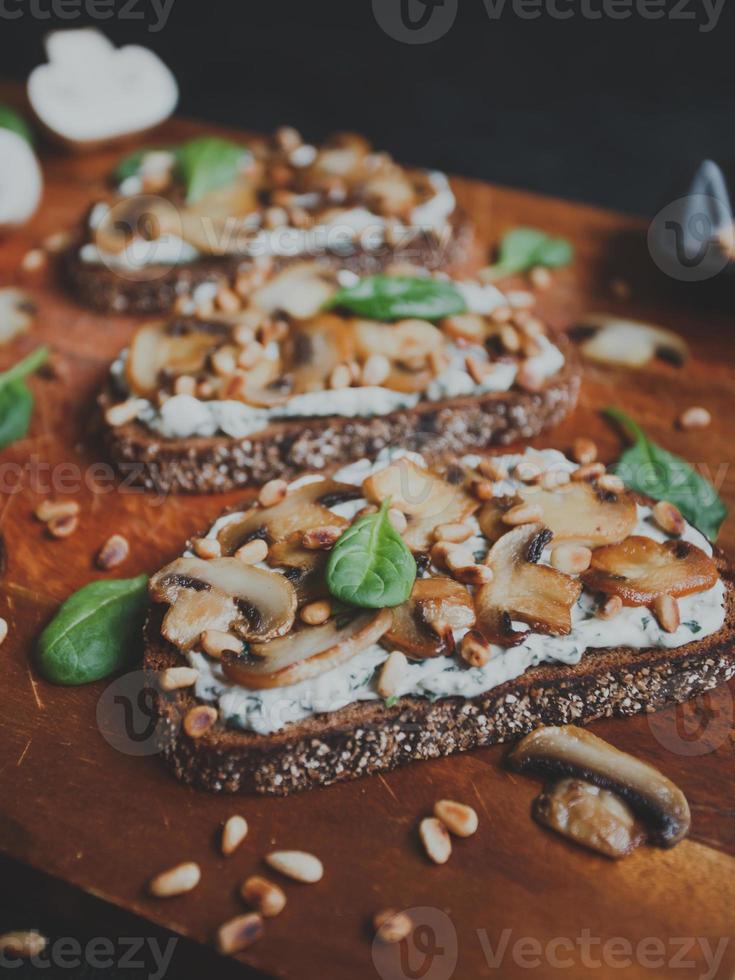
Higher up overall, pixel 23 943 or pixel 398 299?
pixel 398 299

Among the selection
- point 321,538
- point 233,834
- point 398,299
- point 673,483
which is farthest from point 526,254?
point 233,834

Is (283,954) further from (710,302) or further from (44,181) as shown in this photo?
(44,181)

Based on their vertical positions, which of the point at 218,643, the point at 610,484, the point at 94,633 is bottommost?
the point at 94,633

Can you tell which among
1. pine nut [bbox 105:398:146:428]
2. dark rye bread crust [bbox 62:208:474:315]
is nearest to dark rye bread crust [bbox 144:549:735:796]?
→ pine nut [bbox 105:398:146:428]

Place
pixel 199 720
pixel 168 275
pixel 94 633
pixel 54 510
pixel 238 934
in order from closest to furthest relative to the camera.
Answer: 1. pixel 238 934
2. pixel 199 720
3. pixel 94 633
4. pixel 54 510
5. pixel 168 275

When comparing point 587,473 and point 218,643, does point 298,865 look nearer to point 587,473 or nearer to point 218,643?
point 218,643

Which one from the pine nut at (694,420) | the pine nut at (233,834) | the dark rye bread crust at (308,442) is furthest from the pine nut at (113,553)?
the pine nut at (694,420)

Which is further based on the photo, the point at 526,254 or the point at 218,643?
the point at 526,254

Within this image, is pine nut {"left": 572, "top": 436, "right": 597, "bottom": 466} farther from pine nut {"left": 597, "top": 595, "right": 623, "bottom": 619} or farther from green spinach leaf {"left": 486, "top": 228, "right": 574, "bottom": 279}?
green spinach leaf {"left": 486, "top": 228, "right": 574, "bottom": 279}
